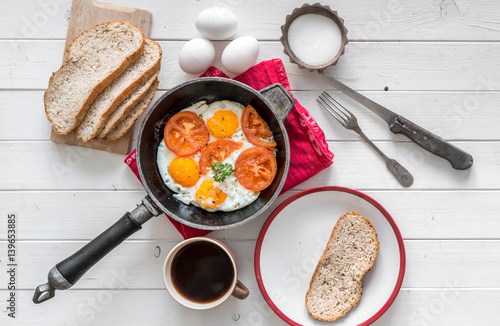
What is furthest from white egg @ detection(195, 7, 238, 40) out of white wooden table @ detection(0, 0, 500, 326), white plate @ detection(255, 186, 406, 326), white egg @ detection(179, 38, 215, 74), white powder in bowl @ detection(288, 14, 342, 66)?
white plate @ detection(255, 186, 406, 326)

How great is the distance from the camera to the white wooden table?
220 cm

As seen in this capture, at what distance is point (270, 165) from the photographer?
1.97 m

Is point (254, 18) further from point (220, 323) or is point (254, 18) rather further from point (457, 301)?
point (457, 301)

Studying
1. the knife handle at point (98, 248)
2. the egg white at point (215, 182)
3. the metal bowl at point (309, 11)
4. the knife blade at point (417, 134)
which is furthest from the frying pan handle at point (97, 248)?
the knife blade at point (417, 134)

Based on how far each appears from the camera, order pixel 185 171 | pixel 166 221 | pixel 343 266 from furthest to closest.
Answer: pixel 166 221 → pixel 343 266 → pixel 185 171

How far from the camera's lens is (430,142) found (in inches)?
84.0

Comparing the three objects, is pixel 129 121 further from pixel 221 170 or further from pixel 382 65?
pixel 382 65

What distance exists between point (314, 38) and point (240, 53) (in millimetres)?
368

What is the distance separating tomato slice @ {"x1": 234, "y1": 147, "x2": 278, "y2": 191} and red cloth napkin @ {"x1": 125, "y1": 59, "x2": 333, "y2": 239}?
0.18 m

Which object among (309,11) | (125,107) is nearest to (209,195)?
(125,107)

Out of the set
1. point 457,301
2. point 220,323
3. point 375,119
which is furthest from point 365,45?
point 220,323

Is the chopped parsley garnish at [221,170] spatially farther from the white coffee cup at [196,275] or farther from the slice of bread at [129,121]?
the slice of bread at [129,121]

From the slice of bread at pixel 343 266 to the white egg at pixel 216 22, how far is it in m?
1.00

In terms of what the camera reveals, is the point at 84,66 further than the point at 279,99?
Yes
